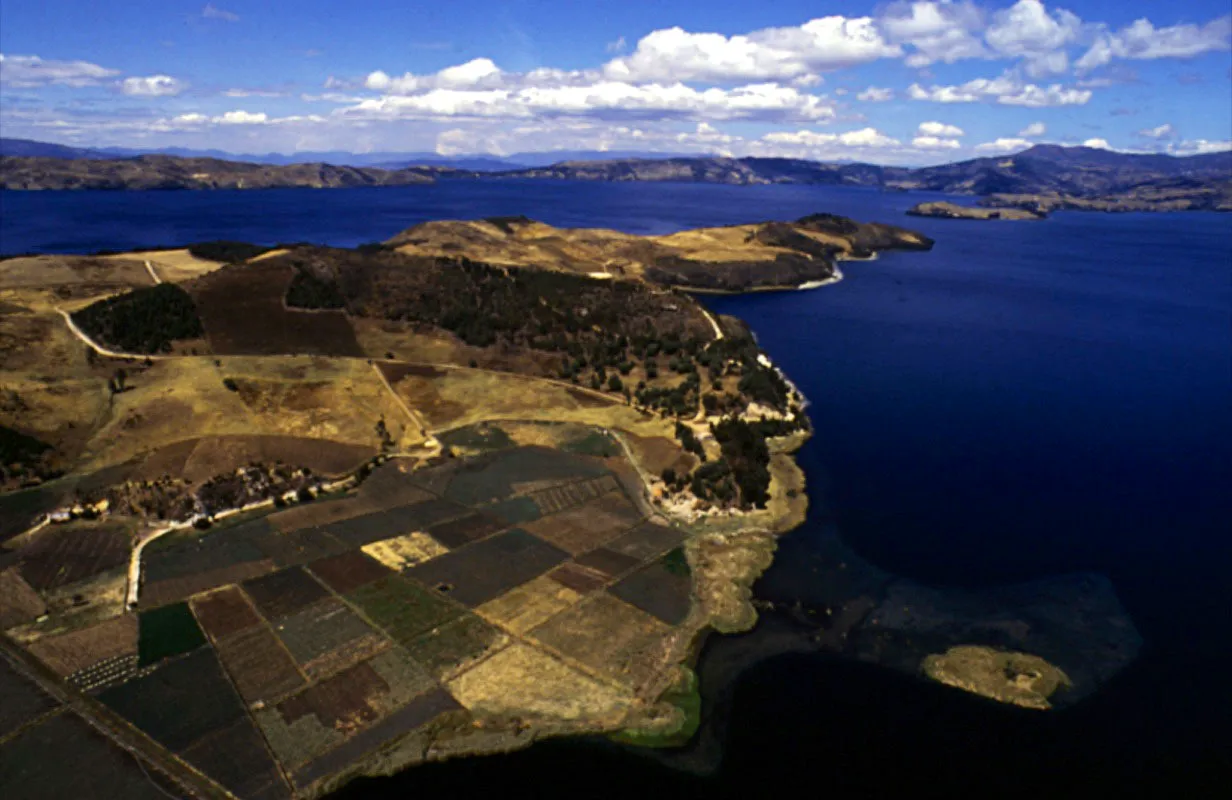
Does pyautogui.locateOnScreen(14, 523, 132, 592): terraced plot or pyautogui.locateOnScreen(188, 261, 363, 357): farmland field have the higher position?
pyautogui.locateOnScreen(188, 261, 363, 357): farmland field

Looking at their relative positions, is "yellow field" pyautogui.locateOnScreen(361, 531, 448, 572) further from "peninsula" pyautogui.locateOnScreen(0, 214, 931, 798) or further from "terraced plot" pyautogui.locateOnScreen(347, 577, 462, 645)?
"terraced plot" pyautogui.locateOnScreen(347, 577, 462, 645)

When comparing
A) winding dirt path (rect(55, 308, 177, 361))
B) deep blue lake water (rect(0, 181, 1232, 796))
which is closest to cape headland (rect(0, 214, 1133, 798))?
winding dirt path (rect(55, 308, 177, 361))

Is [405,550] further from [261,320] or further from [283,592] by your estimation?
[261,320]

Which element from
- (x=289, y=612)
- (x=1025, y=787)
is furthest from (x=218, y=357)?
(x=1025, y=787)

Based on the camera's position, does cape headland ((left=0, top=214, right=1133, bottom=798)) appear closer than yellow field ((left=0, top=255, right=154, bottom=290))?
Yes

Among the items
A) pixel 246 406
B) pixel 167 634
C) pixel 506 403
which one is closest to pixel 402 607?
pixel 167 634

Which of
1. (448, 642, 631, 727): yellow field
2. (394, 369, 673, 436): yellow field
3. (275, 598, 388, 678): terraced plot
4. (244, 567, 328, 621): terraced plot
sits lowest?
(448, 642, 631, 727): yellow field

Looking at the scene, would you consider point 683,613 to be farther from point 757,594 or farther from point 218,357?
point 218,357

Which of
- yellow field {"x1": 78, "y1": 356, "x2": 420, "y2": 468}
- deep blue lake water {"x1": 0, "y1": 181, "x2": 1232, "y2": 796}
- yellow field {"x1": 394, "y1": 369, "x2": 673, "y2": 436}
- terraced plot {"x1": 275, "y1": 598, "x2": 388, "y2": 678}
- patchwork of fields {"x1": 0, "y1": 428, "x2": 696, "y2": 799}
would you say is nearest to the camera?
deep blue lake water {"x1": 0, "y1": 181, "x2": 1232, "y2": 796}

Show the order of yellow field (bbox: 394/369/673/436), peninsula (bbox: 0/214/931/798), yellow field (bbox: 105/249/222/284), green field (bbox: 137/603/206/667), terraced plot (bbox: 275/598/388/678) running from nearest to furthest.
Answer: peninsula (bbox: 0/214/931/798) → terraced plot (bbox: 275/598/388/678) → green field (bbox: 137/603/206/667) → yellow field (bbox: 394/369/673/436) → yellow field (bbox: 105/249/222/284)
